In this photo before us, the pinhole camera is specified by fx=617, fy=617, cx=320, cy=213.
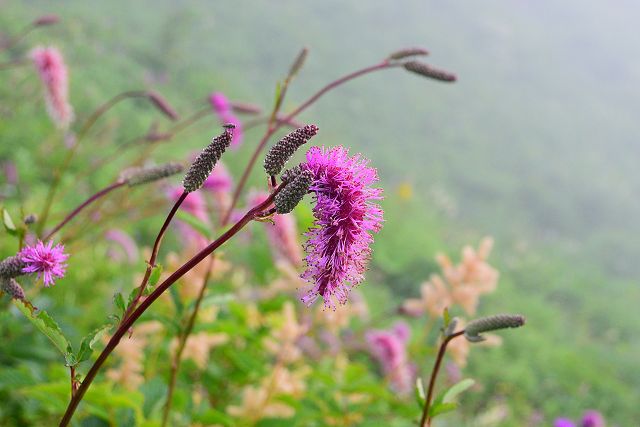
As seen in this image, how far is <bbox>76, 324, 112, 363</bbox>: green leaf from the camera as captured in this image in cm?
74

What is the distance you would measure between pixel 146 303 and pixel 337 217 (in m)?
0.28

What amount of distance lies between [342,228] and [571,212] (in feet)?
45.2

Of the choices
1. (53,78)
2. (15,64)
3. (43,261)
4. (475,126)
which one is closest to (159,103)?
(15,64)

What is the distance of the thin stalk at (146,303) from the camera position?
694 millimetres

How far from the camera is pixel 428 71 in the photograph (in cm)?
132

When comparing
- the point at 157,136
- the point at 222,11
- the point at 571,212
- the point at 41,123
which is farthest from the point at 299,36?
the point at 157,136

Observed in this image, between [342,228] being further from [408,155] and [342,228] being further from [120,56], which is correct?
[408,155]

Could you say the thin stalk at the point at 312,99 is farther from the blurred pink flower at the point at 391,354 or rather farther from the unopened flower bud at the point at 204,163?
the blurred pink flower at the point at 391,354

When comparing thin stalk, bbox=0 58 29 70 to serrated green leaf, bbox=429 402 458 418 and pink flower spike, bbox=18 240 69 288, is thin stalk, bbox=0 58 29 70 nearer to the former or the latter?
pink flower spike, bbox=18 240 69 288

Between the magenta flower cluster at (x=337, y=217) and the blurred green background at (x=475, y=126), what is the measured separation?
1349 mm

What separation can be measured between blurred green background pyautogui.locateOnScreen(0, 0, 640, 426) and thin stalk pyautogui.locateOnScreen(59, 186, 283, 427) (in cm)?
144

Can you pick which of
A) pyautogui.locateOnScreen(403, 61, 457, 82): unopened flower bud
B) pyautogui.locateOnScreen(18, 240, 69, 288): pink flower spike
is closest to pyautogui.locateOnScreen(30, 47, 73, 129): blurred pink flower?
pyautogui.locateOnScreen(403, 61, 457, 82): unopened flower bud

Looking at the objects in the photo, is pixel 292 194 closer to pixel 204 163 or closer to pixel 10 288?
pixel 204 163

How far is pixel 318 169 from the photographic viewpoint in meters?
0.83
